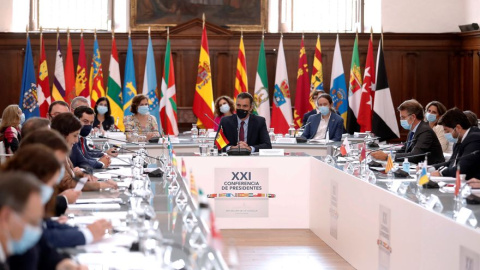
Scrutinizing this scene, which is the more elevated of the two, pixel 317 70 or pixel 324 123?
pixel 317 70

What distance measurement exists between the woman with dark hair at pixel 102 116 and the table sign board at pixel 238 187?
10.6 feet

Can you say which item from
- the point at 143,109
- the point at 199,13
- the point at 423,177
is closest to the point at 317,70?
the point at 199,13

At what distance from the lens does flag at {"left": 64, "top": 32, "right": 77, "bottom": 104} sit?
43.3ft

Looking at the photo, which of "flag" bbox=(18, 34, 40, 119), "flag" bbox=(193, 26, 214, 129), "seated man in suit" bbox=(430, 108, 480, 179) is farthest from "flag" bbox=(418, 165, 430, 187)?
"flag" bbox=(18, 34, 40, 119)

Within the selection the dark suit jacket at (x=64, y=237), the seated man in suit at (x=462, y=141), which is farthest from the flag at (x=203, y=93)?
the dark suit jacket at (x=64, y=237)

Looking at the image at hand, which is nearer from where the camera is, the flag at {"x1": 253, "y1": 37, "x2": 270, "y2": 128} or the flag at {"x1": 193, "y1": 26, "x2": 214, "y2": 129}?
the flag at {"x1": 193, "y1": 26, "x2": 214, "y2": 129}

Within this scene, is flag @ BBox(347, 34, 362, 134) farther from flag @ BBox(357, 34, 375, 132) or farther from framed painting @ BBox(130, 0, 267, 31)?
framed painting @ BBox(130, 0, 267, 31)

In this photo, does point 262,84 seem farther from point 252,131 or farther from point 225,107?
point 252,131

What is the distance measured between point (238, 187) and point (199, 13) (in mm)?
7227

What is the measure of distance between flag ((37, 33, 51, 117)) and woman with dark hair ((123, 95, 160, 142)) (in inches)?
135

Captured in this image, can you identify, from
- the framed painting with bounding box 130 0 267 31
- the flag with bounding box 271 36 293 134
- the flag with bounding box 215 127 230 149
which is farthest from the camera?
the framed painting with bounding box 130 0 267 31

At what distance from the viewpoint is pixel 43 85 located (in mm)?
12828

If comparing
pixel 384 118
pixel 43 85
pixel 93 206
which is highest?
pixel 43 85

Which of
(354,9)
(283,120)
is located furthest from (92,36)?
(354,9)
